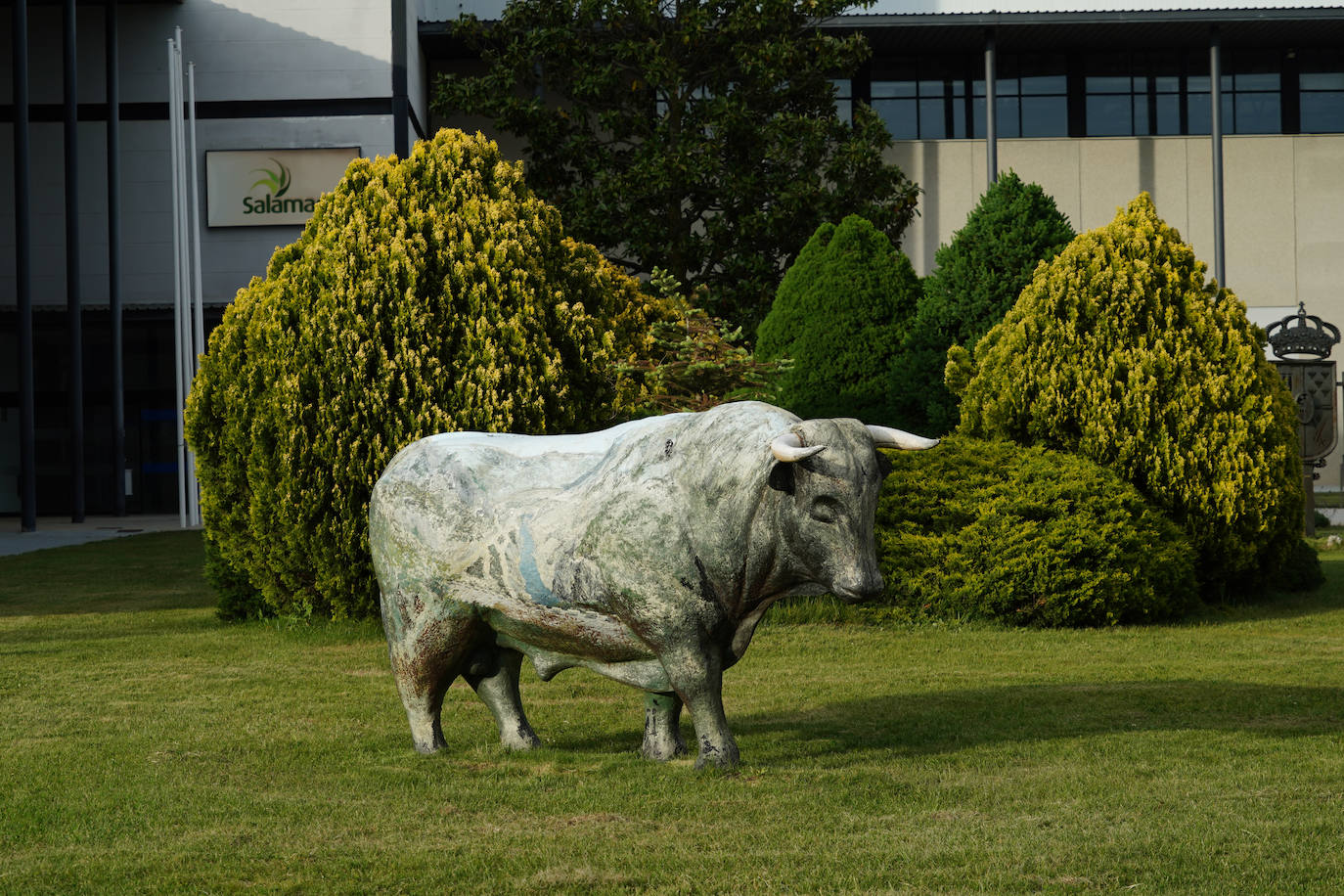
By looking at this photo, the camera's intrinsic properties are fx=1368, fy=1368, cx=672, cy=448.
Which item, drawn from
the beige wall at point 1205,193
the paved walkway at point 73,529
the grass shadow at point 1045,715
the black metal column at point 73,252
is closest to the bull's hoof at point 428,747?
the grass shadow at point 1045,715

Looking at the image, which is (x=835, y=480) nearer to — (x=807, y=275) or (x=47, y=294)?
(x=807, y=275)

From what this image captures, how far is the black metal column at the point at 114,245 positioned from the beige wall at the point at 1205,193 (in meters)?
16.8

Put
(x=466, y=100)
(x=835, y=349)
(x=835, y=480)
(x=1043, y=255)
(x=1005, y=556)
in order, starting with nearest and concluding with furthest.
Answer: (x=835, y=480)
(x=1005, y=556)
(x=1043, y=255)
(x=835, y=349)
(x=466, y=100)

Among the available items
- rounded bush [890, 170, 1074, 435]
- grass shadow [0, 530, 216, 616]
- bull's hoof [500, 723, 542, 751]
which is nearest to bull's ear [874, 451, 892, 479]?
bull's hoof [500, 723, 542, 751]

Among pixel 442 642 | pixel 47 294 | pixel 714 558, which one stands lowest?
pixel 442 642

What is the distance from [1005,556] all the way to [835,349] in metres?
5.05

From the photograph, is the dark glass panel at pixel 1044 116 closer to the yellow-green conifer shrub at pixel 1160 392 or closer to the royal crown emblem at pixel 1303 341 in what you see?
the royal crown emblem at pixel 1303 341

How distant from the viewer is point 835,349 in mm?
14766

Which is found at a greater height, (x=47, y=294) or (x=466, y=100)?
(x=466, y=100)

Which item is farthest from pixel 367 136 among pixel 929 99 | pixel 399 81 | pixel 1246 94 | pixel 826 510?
pixel 826 510

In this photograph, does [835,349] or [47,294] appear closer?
[835,349]

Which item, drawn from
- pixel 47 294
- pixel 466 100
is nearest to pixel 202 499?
pixel 466 100

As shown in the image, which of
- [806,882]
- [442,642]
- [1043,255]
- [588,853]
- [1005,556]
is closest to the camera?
[806,882]

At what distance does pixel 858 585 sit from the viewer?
5211 mm
